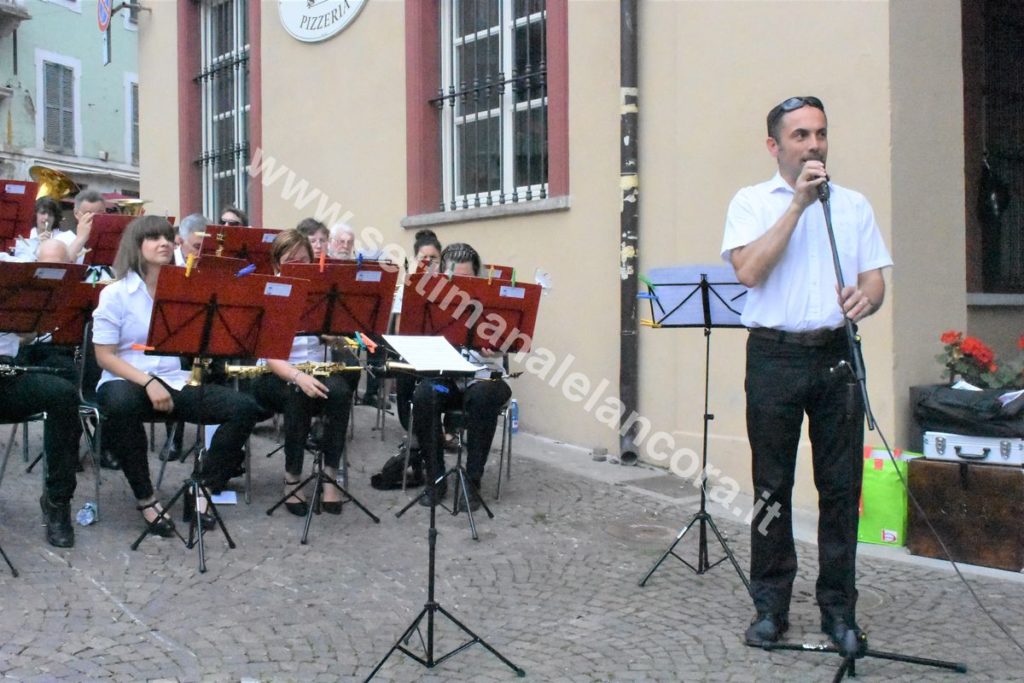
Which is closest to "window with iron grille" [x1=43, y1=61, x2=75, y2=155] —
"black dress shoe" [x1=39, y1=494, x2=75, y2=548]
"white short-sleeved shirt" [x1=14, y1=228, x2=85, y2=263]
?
"white short-sleeved shirt" [x1=14, y1=228, x2=85, y2=263]

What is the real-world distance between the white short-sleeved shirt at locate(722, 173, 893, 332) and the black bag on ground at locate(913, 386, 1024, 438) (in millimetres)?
1784

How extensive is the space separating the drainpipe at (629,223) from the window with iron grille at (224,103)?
582 cm

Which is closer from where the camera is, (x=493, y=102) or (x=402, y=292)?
(x=402, y=292)

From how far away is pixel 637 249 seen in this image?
24.5 feet

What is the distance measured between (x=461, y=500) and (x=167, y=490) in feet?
6.06

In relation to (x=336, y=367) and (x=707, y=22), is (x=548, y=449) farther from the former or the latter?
(x=707, y=22)

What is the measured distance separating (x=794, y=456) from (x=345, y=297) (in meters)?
2.77

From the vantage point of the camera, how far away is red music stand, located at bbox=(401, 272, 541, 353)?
593 centimetres

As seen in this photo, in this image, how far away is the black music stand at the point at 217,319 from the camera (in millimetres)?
5086

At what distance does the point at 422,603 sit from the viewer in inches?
188

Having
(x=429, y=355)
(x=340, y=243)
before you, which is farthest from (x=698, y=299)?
(x=340, y=243)

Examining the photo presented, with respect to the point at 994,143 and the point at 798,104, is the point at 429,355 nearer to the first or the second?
the point at 798,104

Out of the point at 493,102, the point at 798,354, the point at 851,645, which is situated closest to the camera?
the point at 851,645

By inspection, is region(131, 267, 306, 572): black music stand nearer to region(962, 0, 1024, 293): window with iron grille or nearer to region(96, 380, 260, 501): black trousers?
region(96, 380, 260, 501): black trousers
